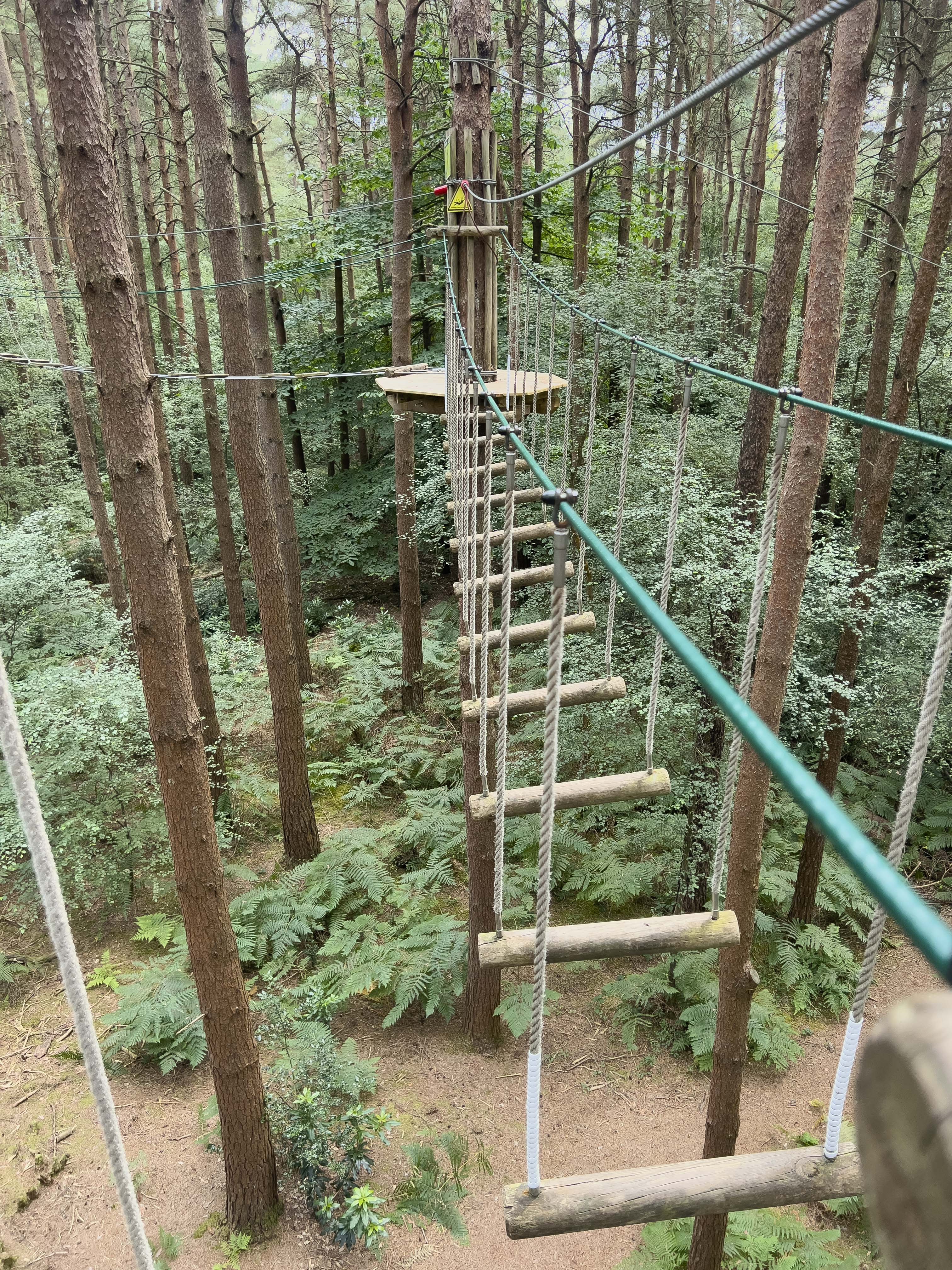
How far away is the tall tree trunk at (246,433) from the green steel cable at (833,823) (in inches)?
178

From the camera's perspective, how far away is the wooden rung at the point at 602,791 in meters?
2.07

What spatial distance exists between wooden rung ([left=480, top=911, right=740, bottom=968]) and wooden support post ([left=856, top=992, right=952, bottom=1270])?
1.30 metres

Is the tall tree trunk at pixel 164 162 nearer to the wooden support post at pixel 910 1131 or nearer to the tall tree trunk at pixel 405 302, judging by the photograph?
the tall tree trunk at pixel 405 302

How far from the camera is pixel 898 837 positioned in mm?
1433

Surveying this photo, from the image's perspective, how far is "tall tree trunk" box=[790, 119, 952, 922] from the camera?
17.3 feet

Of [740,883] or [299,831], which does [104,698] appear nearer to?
[299,831]

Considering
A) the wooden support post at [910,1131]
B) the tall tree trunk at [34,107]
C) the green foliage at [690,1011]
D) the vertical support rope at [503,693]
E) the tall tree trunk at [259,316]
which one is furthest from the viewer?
the tall tree trunk at [34,107]

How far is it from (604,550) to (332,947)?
456 centimetres

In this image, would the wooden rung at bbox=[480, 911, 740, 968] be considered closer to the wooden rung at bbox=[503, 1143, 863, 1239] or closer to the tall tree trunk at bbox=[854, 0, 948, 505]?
the wooden rung at bbox=[503, 1143, 863, 1239]

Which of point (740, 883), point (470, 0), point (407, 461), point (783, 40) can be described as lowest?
point (740, 883)

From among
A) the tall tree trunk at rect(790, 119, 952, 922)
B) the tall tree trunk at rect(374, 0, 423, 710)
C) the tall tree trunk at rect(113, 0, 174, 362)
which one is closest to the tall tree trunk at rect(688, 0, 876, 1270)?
the tall tree trunk at rect(790, 119, 952, 922)

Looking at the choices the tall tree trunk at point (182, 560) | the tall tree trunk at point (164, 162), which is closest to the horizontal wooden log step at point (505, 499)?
the tall tree trunk at point (182, 560)

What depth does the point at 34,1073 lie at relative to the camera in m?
4.57

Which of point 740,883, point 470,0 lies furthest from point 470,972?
point 470,0
